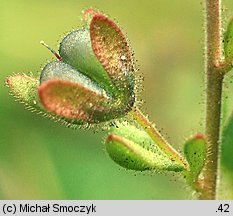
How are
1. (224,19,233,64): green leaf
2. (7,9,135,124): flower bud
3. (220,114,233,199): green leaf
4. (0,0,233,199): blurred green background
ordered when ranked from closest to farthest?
(7,9,135,124): flower bud
(224,19,233,64): green leaf
(220,114,233,199): green leaf
(0,0,233,199): blurred green background

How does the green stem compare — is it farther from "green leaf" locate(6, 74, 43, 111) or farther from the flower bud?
"green leaf" locate(6, 74, 43, 111)

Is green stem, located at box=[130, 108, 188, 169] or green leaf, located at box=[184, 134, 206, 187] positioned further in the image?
green stem, located at box=[130, 108, 188, 169]

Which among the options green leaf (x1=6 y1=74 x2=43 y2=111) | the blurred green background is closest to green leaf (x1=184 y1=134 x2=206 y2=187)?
green leaf (x1=6 y1=74 x2=43 y2=111)

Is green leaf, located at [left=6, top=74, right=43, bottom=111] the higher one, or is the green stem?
green leaf, located at [left=6, top=74, right=43, bottom=111]

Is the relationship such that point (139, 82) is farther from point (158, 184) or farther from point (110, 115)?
point (158, 184)

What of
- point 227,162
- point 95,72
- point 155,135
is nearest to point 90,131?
point 227,162
